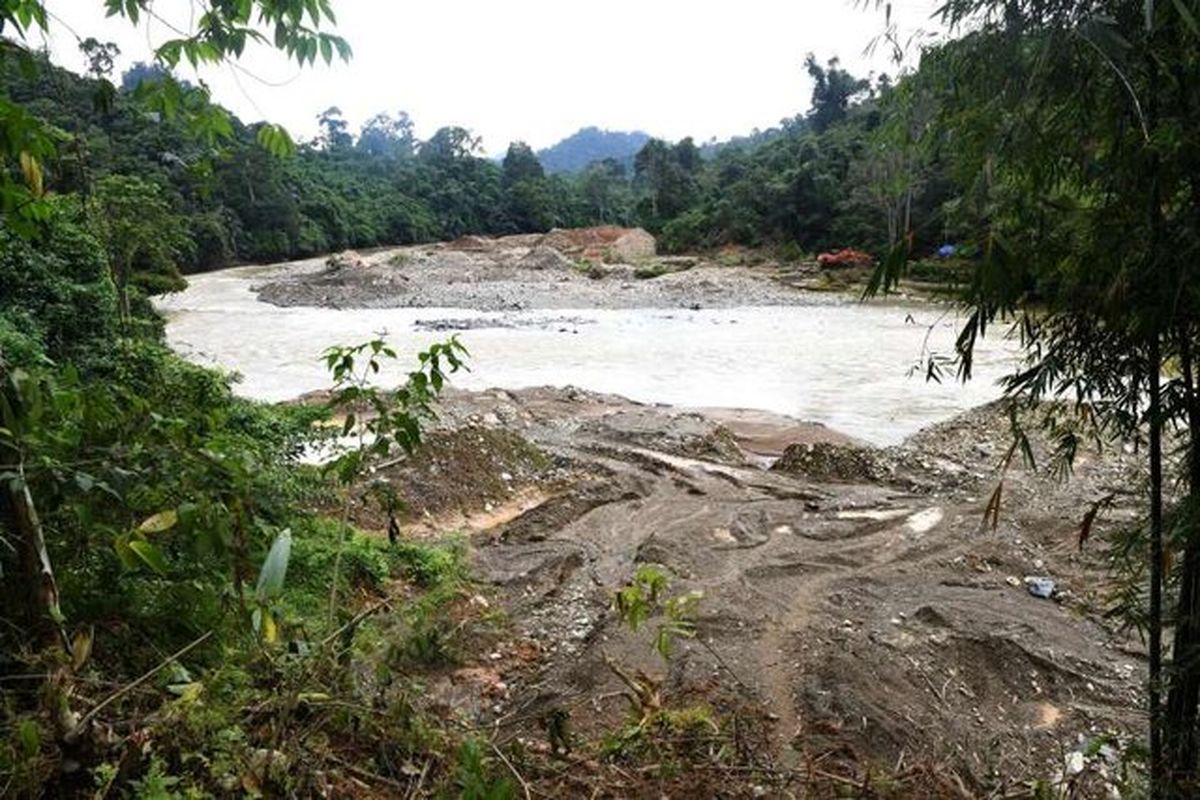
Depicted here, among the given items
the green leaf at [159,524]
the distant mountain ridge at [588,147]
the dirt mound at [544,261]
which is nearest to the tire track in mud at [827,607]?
the green leaf at [159,524]

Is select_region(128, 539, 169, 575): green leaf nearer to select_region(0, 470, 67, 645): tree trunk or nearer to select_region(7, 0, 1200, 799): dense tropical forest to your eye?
select_region(7, 0, 1200, 799): dense tropical forest

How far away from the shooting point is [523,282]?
1453 inches

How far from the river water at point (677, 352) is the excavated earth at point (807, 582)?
2927 mm

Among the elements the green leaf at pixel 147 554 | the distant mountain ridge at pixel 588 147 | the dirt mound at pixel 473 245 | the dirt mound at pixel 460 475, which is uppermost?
the distant mountain ridge at pixel 588 147

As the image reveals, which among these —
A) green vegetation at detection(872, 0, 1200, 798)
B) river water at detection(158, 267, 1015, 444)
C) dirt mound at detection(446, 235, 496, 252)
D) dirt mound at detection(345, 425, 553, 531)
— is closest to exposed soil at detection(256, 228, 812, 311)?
dirt mound at detection(446, 235, 496, 252)

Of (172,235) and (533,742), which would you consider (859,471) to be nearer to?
(533,742)

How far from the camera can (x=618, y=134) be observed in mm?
173750

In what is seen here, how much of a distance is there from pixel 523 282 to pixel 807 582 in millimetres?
32052

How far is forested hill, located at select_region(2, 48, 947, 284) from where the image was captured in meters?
30.8

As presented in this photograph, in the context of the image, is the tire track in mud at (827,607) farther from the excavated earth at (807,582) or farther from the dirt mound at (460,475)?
the dirt mound at (460,475)

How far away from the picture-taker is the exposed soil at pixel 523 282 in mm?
30094

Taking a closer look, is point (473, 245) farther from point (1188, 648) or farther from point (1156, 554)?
point (1188, 648)

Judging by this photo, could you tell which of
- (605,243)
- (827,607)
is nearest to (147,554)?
(827,607)

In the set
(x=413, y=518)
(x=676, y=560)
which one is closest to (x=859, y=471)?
(x=676, y=560)
